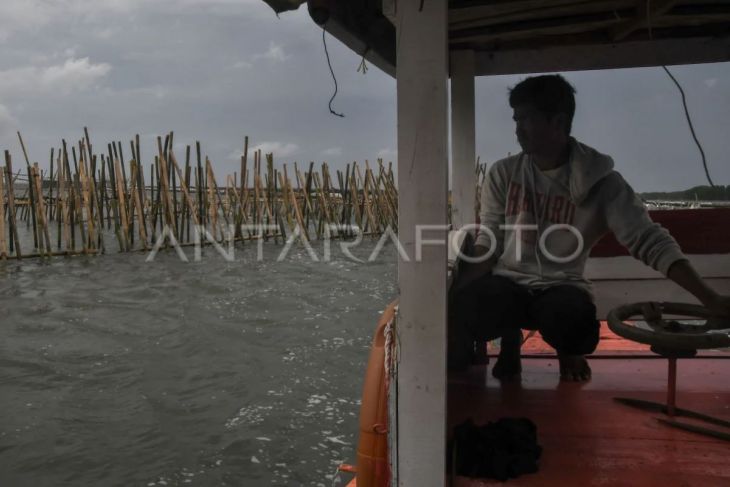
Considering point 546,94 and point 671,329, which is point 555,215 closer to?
point 546,94

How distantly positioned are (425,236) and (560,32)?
5.19ft

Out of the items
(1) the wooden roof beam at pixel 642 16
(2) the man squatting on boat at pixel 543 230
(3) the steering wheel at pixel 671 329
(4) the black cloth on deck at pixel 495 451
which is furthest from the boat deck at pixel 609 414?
(1) the wooden roof beam at pixel 642 16

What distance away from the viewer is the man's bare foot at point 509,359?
2.55m

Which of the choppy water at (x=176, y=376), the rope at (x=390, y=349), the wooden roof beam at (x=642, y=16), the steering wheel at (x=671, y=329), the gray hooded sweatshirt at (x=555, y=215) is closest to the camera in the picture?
the rope at (x=390, y=349)

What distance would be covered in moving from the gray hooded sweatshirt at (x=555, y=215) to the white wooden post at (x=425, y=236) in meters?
0.93

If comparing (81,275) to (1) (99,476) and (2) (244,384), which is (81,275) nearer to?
(2) (244,384)

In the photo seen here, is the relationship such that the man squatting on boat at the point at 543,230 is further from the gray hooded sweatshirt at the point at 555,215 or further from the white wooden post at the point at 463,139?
the white wooden post at the point at 463,139

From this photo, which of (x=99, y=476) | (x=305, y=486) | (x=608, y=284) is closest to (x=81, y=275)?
(x=99, y=476)

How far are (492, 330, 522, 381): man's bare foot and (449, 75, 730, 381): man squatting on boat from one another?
0.06m

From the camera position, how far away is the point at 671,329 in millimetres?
1914

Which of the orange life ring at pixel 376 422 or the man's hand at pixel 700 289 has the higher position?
the man's hand at pixel 700 289

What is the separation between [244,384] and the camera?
5.81 metres

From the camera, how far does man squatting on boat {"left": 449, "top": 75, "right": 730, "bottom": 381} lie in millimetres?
2172

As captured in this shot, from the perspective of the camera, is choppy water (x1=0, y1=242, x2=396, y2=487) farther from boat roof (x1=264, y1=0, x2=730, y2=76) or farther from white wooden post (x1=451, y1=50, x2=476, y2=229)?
boat roof (x1=264, y1=0, x2=730, y2=76)
